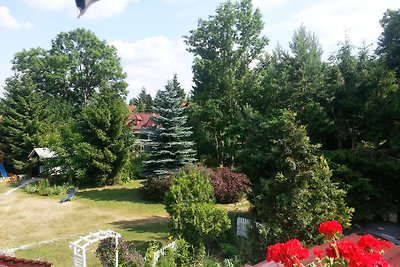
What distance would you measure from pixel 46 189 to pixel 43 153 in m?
6.21

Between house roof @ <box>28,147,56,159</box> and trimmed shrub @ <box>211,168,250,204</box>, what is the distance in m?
15.6

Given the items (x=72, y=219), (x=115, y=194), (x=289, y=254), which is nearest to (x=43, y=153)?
(x=115, y=194)

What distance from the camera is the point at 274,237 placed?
1048 centimetres

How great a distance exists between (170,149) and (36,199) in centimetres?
982

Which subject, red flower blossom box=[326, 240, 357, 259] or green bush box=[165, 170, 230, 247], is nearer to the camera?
red flower blossom box=[326, 240, 357, 259]

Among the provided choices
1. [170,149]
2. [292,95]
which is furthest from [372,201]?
[170,149]

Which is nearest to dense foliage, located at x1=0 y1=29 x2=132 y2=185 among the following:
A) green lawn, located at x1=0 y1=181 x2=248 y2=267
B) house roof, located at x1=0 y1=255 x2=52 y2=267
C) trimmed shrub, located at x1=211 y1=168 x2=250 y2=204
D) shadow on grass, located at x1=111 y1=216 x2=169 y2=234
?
green lawn, located at x1=0 y1=181 x2=248 y2=267

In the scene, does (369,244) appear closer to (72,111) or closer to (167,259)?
(167,259)

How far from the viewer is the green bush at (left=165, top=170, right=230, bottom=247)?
37.4ft

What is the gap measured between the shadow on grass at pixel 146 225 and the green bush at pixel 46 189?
10.1 m

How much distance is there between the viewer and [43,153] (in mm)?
30875

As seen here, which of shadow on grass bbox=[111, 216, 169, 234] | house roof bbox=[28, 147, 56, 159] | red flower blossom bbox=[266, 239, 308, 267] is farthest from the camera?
house roof bbox=[28, 147, 56, 159]

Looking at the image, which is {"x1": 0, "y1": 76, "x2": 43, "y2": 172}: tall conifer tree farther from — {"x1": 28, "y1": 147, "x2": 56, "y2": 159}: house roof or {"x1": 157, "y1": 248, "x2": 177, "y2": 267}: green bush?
{"x1": 157, "y1": 248, "x2": 177, "y2": 267}: green bush

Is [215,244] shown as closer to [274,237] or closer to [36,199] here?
[274,237]
